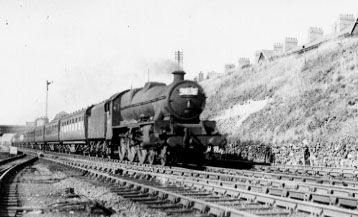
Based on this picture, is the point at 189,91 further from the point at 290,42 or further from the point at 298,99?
the point at 290,42

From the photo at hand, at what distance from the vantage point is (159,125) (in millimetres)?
16266

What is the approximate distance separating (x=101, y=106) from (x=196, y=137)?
899cm

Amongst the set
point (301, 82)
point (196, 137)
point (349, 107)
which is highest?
point (301, 82)

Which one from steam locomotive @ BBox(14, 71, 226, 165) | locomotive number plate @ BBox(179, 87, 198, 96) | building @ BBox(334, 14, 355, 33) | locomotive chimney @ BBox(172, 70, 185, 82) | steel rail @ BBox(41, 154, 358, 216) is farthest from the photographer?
building @ BBox(334, 14, 355, 33)

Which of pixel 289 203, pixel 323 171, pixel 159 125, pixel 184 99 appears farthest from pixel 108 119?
pixel 289 203

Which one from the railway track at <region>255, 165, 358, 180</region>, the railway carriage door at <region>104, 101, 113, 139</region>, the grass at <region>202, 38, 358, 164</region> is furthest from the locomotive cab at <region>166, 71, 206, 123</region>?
the railway carriage door at <region>104, 101, 113, 139</region>

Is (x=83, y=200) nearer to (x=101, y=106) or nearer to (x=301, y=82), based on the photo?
(x=101, y=106)

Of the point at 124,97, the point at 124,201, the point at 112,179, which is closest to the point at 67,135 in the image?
the point at 124,97

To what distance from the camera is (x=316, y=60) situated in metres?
32.5

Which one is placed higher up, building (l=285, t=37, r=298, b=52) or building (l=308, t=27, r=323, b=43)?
building (l=308, t=27, r=323, b=43)

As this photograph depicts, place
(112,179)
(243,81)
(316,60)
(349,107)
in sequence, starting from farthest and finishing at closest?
(243,81), (316,60), (349,107), (112,179)

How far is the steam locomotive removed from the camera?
16344 millimetres

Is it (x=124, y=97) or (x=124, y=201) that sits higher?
(x=124, y=97)

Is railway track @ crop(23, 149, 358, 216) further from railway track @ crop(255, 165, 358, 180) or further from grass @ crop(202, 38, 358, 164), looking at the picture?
grass @ crop(202, 38, 358, 164)
